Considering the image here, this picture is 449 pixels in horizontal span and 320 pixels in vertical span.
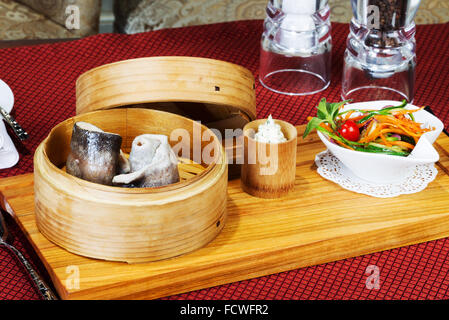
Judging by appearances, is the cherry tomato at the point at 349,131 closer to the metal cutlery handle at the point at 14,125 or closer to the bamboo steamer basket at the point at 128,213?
the bamboo steamer basket at the point at 128,213

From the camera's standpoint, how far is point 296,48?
5.62ft

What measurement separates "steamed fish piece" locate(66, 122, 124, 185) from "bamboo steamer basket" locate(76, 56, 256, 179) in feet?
0.47

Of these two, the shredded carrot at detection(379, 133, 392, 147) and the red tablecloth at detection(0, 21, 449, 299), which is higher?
the shredded carrot at detection(379, 133, 392, 147)

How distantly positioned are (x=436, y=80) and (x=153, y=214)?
0.98 metres

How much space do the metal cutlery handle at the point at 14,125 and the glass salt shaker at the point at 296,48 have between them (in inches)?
22.4

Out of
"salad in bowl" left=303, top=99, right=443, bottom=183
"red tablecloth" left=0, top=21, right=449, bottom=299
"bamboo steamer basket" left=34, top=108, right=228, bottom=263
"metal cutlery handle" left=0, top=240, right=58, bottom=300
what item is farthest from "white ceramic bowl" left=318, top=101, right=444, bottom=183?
"metal cutlery handle" left=0, top=240, right=58, bottom=300

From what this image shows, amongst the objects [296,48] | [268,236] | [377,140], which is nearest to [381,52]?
[296,48]

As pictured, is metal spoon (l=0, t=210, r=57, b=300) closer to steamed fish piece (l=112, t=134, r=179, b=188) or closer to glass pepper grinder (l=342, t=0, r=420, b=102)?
steamed fish piece (l=112, t=134, r=179, b=188)

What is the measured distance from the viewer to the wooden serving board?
1038mm

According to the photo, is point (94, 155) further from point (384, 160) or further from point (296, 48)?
point (296, 48)

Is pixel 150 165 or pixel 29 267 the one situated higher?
pixel 150 165

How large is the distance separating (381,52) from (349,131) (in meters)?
0.40

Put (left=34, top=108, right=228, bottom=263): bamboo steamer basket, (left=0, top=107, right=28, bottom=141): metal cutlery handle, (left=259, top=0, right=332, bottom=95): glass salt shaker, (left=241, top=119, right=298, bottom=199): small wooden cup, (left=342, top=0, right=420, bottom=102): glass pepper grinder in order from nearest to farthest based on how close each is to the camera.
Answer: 1. (left=34, top=108, right=228, bottom=263): bamboo steamer basket
2. (left=241, top=119, right=298, bottom=199): small wooden cup
3. (left=0, top=107, right=28, bottom=141): metal cutlery handle
4. (left=342, top=0, right=420, bottom=102): glass pepper grinder
5. (left=259, top=0, right=332, bottom=95): glass salt shaker

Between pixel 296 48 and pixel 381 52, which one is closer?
pixel 381 52
